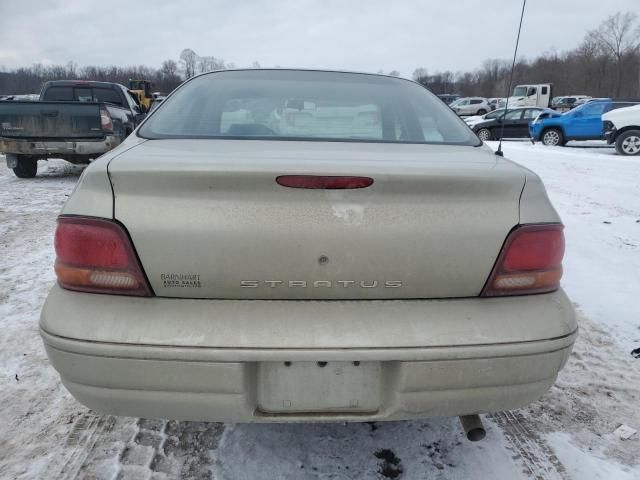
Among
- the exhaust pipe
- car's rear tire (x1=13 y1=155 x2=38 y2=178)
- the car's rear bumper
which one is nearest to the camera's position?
the car's rear bumper

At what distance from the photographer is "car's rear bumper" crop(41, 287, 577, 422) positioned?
141 cm

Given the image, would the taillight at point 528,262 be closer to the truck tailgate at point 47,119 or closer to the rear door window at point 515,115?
the truck tailgate at point 47,119

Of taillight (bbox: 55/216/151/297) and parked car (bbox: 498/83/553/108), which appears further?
parked car (bbox: 498/83/553/108)

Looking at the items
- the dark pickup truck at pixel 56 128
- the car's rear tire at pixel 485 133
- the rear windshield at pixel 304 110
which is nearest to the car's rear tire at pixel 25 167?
the dark pickup truck at pixel 56 128

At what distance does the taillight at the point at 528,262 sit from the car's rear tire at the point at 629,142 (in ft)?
42.5

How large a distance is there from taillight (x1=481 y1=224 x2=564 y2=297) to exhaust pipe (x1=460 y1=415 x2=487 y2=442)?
564mm

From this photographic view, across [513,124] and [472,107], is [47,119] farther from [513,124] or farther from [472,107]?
[472,107]

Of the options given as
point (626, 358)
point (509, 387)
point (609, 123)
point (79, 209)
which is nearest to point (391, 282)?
point (509, 387)

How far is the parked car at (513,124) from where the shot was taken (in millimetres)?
19094

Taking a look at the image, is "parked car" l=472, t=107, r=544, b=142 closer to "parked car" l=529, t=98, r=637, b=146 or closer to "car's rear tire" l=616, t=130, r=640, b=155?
"parked car" l=529, t=98, r=637, b=146

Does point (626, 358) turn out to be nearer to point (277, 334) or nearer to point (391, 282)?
point (391, 282)

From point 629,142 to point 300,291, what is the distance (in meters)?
13.7

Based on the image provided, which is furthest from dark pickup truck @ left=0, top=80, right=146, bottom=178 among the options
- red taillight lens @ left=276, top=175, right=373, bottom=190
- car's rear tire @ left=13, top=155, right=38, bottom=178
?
red taillight lens @ left=276, top=175, right=373, bottom=190

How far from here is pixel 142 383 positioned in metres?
1.45
